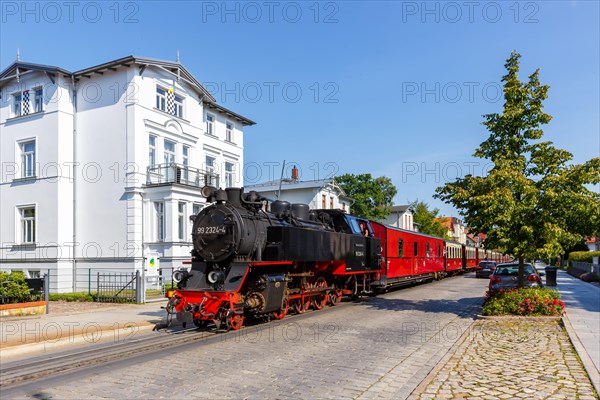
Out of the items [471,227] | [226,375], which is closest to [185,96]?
[471,227]

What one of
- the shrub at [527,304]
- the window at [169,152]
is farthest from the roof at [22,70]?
the shrub at [527,304]

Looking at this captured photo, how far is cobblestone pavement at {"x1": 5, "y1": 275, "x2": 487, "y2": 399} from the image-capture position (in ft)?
19.5

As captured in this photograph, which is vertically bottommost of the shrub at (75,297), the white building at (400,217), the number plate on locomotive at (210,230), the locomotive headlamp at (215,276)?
the shrub at (75,297)

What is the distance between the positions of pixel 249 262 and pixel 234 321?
1325 millimetres

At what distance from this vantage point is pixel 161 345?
8.80 meters

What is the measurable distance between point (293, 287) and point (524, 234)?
19.9 ft

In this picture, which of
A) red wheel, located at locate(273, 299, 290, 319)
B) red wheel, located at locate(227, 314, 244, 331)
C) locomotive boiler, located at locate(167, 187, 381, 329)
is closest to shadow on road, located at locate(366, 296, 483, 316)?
locomotive boiler, located at locate(167, 187, 381, 329)

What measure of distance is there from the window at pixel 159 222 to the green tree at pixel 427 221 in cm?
4392

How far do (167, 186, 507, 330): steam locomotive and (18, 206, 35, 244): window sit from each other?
15.3 m

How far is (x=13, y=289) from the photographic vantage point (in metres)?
13.7

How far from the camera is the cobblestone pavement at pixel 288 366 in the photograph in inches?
233

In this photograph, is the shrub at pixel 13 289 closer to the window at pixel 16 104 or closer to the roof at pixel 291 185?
the window at pixel 16 104

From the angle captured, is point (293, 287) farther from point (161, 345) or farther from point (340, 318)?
point (161, 345)

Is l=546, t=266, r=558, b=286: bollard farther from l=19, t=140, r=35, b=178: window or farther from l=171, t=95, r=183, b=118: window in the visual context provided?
l=19, t=140, r=35, b=178: window
